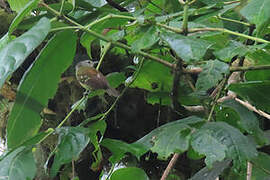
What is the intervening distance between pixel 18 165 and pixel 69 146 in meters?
0.07

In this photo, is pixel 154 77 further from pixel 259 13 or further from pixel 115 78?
pixel 259 13

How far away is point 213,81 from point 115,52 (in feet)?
1.80

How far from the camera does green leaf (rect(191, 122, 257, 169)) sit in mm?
493

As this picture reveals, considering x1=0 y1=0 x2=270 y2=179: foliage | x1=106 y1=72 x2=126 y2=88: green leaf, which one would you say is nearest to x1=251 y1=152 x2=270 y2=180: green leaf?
x1=0 y1=0 x2=270 y2=179: foliage

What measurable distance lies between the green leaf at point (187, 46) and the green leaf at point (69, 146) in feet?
0.58

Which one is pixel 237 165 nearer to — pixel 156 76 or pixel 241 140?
pixel 241 140

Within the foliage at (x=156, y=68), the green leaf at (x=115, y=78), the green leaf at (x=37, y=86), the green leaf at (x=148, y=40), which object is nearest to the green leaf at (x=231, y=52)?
the foliage at (x=156, y=68)

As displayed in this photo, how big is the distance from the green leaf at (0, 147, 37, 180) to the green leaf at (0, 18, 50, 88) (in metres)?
0.12

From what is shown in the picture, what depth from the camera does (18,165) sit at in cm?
47

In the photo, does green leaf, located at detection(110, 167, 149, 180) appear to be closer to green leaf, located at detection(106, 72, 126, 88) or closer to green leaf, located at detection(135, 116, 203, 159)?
green leaf, located at detection(135, 116, 203, 159)

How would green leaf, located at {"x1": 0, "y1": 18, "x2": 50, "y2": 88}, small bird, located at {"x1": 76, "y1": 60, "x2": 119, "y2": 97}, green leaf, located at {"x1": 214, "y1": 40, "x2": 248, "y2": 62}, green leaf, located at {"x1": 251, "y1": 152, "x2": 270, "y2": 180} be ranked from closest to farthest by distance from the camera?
green leaf, located at {"x1": 0, "y1": 18, "x2": 50, "y2": 88}
green leaf, located at {"x1": 214, "y1": 40, "x2": 248, "y2": 62}
green leaf, located at {"x1": 251, "y1": 152, "x2": 270, "y2": 180}
small bird, located at {"x1": 76, "y1": 60, "x2": 119, "y2": 97}

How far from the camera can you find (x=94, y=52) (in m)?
1.11

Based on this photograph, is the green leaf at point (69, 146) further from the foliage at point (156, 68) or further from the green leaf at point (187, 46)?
the green leaf at point (187, 46)

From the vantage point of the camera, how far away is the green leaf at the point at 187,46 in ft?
1.51
